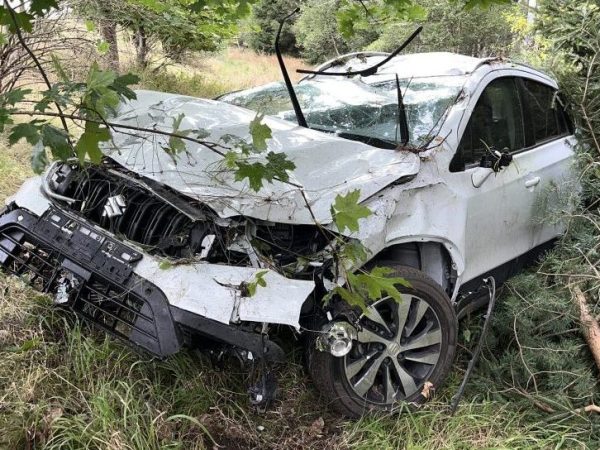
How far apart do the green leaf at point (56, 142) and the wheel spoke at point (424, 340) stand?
1956mm

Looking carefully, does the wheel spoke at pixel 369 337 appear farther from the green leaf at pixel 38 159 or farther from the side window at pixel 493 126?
the green leaf at pixel 38 159

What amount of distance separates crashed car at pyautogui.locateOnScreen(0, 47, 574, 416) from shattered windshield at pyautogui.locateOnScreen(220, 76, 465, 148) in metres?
0.01

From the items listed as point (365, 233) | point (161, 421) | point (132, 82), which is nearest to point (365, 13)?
point (365, 233)

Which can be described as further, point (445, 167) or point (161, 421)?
point (445, 167)

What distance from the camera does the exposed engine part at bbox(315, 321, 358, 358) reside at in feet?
8.48

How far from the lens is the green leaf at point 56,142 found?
1.58 metres

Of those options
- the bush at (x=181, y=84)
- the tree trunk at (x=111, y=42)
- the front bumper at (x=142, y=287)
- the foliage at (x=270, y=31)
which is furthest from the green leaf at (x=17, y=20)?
the foliage at (x=270, y=31)

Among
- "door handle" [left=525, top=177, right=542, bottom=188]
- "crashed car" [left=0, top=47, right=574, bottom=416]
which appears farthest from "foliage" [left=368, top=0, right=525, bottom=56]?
"crashed car" [left=0, top=47, right=574, bottom=416]

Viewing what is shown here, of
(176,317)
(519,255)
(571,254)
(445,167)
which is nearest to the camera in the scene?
(176,317)

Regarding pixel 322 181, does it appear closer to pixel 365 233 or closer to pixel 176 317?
pixel 365 233

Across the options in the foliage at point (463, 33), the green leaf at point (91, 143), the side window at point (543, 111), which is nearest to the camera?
the green leaf at point (91, 143)

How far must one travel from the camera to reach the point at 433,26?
15.7 metres

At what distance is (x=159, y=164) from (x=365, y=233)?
3.39 feet

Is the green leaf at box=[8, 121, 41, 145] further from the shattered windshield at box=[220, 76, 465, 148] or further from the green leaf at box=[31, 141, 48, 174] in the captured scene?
the shattered windshield at box=[220, 76, 465, 148]
